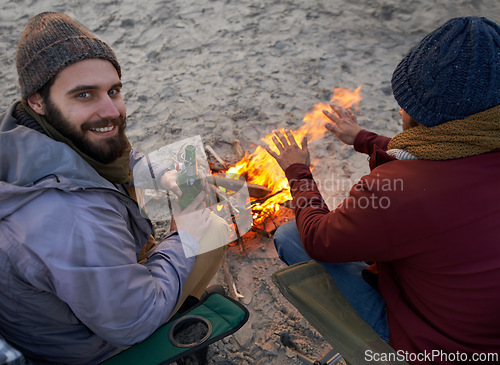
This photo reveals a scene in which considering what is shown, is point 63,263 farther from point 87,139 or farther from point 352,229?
point 352,229

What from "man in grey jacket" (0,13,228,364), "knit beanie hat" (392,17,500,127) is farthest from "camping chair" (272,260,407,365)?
"knit beanie hat" (392,17,500,127)

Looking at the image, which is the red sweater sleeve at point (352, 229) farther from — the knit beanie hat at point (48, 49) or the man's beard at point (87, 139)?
the knit beanie hat at point (48, 49)

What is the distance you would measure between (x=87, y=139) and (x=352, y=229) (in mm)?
1563

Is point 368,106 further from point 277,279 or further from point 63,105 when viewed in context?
point 63,105

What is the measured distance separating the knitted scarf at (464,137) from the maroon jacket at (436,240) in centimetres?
4

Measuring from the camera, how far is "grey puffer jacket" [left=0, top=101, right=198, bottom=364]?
1541 millimetres

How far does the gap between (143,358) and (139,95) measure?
13.1 feet

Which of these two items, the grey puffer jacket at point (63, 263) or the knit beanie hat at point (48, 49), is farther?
the knit beanie hat at point (48, 49)

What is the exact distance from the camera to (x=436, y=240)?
1.62 meters

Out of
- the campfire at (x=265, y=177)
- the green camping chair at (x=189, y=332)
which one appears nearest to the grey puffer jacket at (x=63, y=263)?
the green camping chair at (x=189, y=332)

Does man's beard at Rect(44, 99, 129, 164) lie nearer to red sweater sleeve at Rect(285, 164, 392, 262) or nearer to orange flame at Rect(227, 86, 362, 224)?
red sweater sleeve at Rect(285, 164, 392, 262)

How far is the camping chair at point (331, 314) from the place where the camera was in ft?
5.93

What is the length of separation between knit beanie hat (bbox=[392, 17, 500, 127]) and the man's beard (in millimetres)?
1692

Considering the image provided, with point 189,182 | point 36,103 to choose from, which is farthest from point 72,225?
point 189,182
